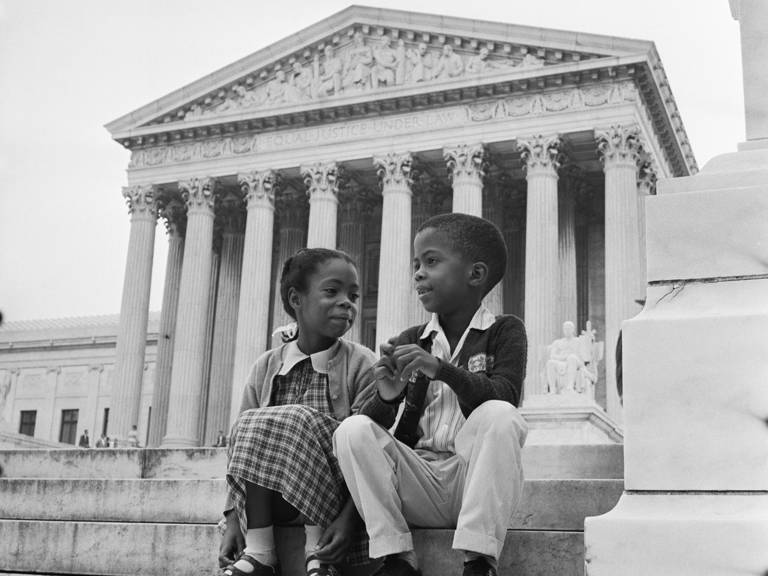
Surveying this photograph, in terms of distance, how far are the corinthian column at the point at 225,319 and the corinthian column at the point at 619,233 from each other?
1673 centimetres

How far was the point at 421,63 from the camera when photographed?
1625 inches

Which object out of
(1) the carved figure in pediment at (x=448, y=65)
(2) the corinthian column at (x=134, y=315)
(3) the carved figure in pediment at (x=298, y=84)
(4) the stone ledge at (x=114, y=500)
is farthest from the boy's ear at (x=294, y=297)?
(3) the carved figure in pediment at (x=298, y=84)

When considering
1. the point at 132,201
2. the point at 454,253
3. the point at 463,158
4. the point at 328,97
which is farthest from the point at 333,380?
the point at 132,201

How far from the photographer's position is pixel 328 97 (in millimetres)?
42375

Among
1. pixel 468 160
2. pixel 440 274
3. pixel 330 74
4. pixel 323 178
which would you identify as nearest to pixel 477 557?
pixel 440 274

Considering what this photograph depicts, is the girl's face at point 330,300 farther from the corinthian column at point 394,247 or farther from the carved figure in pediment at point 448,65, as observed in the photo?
the carved figure in pediment at point 448,65

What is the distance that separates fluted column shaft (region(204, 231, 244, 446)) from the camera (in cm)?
4503

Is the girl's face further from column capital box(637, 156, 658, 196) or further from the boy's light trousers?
column capital box(637, 156, 658, 196)

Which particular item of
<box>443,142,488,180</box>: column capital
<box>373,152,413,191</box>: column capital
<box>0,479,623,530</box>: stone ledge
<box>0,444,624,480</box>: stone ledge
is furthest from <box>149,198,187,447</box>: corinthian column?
<box>0,479,623,530</box>: stone ledge

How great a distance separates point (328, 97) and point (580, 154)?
1034 centimetres

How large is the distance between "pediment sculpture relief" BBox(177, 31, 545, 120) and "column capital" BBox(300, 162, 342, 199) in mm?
2960

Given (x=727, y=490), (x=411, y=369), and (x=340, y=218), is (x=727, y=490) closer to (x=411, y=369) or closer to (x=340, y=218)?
(x=411, y=369)

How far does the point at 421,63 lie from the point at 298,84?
554cm

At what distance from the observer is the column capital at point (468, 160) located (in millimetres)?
38938
